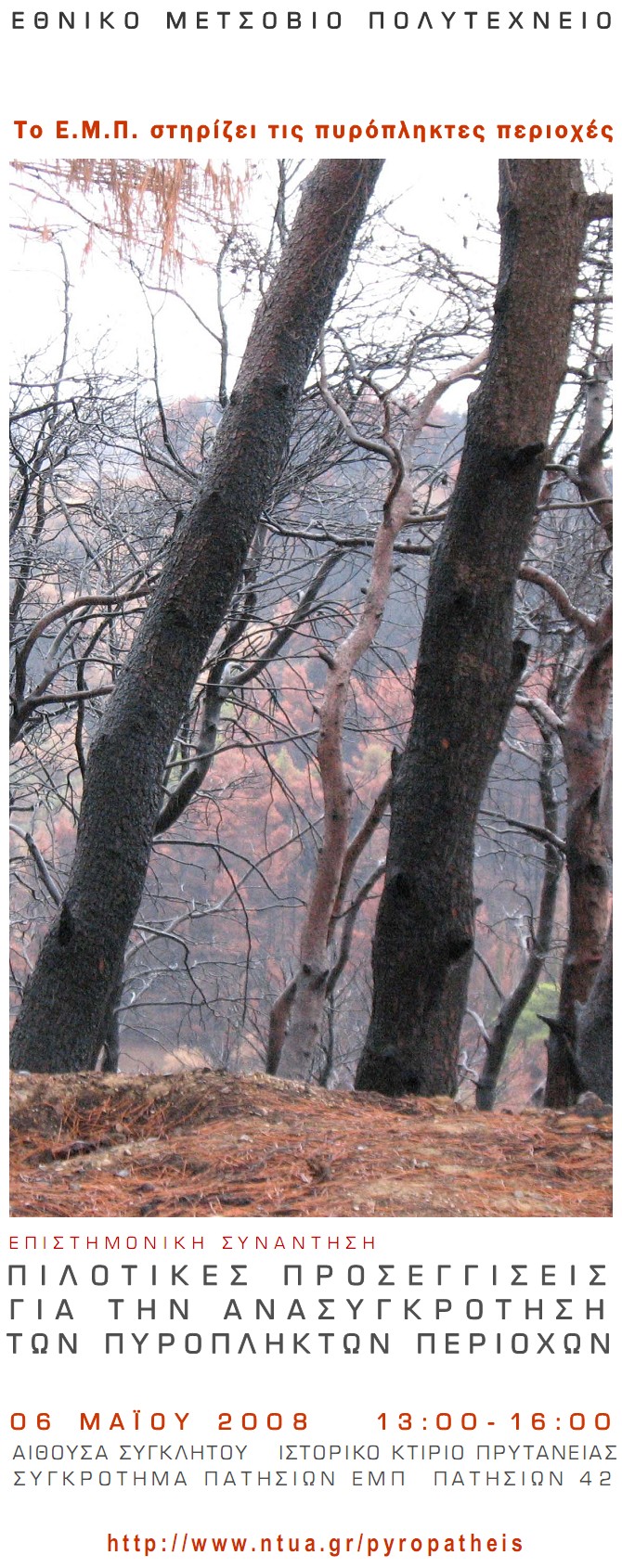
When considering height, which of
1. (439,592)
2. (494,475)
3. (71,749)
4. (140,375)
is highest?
(140,375)

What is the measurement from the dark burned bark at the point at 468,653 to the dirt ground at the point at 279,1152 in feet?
1.05

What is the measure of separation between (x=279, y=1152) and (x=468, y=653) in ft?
4.91

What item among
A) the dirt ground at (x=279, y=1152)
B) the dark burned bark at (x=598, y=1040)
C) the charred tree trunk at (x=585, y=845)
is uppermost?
the charred tree trunk at (x=585, y=845)

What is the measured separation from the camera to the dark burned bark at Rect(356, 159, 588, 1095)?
119 inches

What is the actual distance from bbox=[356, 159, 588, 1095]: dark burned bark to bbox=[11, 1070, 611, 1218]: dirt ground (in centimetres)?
32

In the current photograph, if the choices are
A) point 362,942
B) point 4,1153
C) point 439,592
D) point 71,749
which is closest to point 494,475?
point 439,592

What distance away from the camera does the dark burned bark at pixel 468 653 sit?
3.04 metres

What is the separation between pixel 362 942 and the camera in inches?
811

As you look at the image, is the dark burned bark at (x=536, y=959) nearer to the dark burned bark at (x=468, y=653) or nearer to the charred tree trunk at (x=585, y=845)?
the charred tree trunk at (x=585, y=845)

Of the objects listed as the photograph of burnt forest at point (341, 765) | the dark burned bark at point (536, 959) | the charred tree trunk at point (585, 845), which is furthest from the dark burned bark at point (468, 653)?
the dark burned bark at point (536, 959)

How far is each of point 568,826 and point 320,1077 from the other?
491 cm

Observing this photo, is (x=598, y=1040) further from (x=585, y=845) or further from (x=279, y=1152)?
(x=279, y=1152)

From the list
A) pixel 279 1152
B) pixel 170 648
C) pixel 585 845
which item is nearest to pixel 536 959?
pixel 585 845
